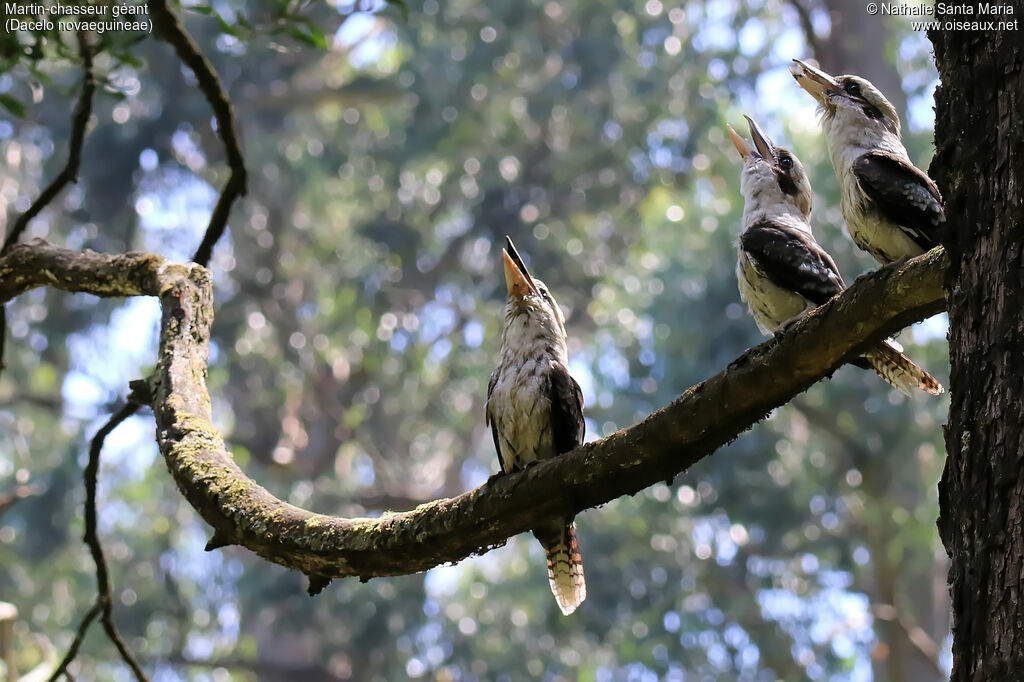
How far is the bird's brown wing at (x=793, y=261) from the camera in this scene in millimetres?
3494

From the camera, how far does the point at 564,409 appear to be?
3.86 meters

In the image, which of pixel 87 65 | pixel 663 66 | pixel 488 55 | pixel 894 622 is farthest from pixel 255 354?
pixel 87 65

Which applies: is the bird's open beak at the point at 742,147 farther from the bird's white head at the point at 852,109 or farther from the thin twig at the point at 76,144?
the thin twig at the point at 76,144

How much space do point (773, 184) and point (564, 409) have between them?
1183mm

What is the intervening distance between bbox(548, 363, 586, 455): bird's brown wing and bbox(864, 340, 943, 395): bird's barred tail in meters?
1.03

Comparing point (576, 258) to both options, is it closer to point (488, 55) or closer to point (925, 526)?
point (488, 55)

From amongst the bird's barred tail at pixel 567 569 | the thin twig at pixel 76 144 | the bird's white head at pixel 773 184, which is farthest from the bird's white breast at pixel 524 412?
the thin twig at pixel 76 144

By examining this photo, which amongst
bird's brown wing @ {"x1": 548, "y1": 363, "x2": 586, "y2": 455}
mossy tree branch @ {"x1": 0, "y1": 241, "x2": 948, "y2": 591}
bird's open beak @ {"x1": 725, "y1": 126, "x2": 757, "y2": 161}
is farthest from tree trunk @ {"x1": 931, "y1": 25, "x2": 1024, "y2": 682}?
bird's open beak @ {"x1": 725, "y1": 126, "x2": 757, "y2": 161}

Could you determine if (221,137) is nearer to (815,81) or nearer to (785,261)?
(785,261)

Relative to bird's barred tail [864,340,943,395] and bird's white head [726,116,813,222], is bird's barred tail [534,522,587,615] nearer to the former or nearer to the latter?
bird's barred tail [864,340,943,395]

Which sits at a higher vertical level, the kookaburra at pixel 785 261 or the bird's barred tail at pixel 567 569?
the kookaburra at pixel 785 261

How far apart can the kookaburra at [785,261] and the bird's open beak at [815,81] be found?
40 centimetres

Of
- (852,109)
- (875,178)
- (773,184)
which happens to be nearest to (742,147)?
(773,184)

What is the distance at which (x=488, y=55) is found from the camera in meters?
15.1
